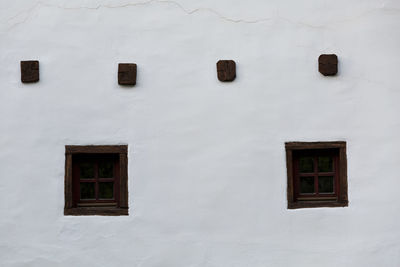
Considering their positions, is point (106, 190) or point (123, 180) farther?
point (106, 190)

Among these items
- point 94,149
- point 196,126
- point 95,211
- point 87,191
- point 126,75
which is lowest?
point 95,211

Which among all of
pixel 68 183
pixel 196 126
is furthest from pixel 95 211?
pixel 196 126

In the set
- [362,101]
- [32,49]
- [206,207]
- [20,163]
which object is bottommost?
[206,207]

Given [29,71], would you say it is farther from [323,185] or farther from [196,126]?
[323,185]

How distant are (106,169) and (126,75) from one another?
815 millimetres

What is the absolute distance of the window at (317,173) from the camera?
5496 millimetres

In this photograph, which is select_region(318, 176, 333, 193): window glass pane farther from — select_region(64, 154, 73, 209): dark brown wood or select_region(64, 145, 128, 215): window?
select_region(64, 154, 73, 209): dark brown wood

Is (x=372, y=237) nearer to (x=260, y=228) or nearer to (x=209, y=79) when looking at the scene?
(x=260, y=228)

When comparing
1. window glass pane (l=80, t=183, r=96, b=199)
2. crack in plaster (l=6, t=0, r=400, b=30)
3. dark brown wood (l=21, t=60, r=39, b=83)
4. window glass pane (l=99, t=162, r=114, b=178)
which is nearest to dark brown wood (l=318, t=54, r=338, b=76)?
crack in plaster (l=6, t=0, r=400, b=30)

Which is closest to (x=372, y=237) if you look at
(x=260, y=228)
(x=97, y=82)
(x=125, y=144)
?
(x=260, y=228)

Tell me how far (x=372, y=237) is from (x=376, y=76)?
1.36 meters

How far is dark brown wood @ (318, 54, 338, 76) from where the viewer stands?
5.51 meters

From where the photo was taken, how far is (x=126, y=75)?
214 inches

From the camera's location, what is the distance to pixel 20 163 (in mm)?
5402
